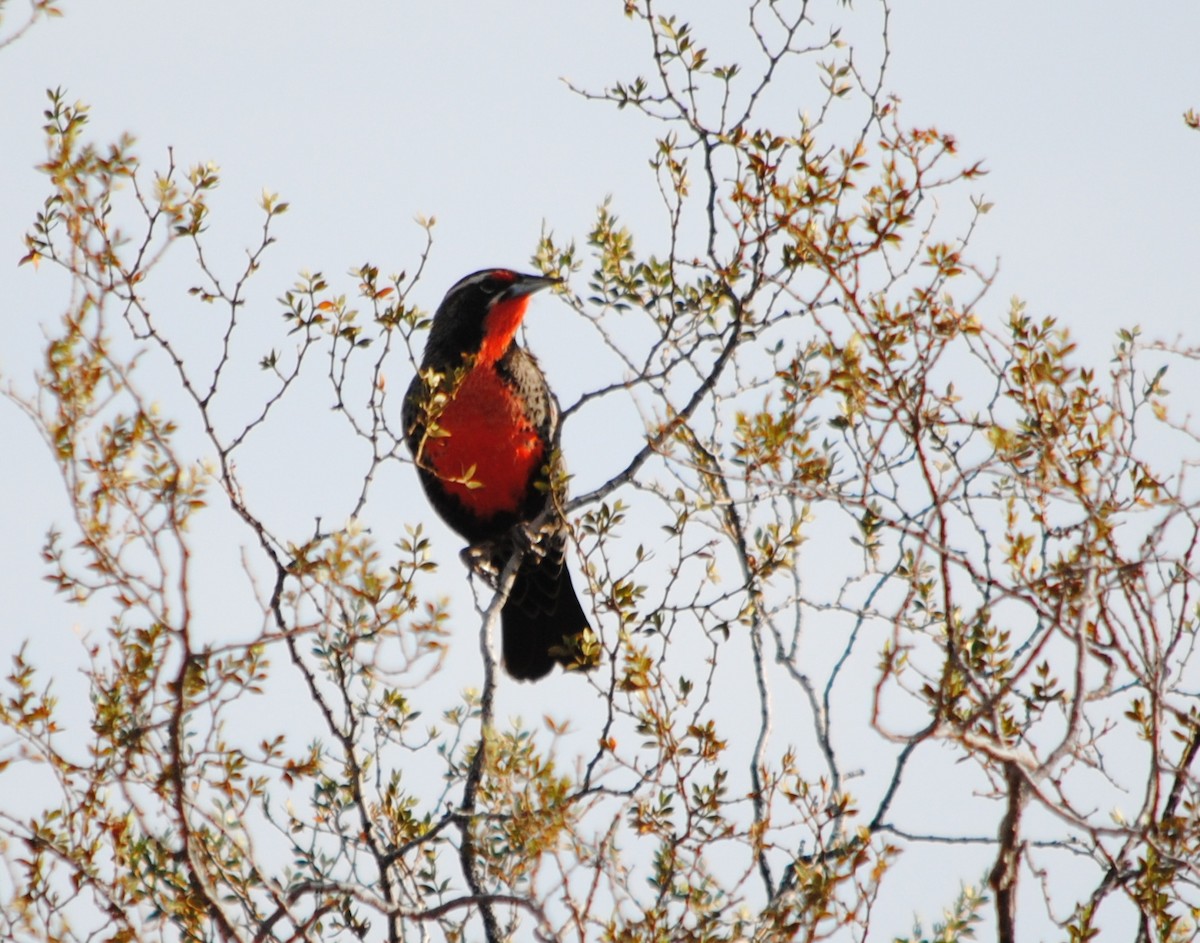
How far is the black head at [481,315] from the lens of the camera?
21.5 ft

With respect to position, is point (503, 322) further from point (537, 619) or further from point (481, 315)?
point (537, 619)

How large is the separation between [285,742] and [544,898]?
1020 millimetres

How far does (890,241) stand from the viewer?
4.26 meters

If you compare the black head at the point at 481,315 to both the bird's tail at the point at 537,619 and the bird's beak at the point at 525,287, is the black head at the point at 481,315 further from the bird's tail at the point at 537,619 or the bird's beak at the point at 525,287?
the bird's tail at the point at 537,619

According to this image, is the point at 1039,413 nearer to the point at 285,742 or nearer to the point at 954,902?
the point at 954,902

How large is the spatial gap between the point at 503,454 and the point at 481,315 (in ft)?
2.74

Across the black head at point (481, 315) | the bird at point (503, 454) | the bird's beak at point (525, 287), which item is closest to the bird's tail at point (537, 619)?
the bird at point (503, 454)

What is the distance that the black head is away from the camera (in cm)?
656

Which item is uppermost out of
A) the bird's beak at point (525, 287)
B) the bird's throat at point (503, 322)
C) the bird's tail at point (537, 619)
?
the bird's beak at point (525, 287)

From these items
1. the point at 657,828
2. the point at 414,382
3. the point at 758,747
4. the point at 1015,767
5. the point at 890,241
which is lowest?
the point at 1015,767

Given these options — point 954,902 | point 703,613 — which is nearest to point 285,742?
point 703,613

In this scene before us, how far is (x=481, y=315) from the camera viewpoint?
669 centimetres

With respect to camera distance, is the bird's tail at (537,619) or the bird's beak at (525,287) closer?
the bird's beak at (525,287)

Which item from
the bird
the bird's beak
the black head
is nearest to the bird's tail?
the bird
